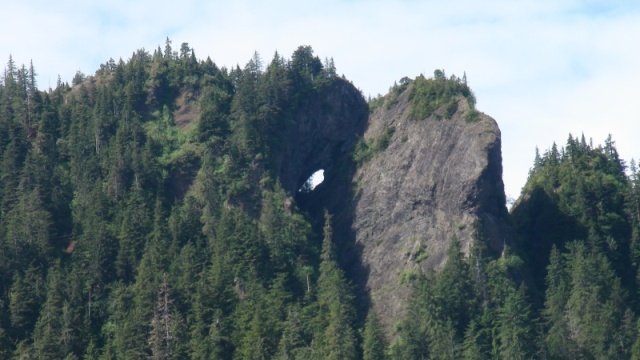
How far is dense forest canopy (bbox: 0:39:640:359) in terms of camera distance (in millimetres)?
123375

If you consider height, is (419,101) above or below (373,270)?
above

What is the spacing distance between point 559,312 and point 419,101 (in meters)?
32.3

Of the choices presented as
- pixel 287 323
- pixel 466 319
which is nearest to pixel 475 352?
pixel 466 319

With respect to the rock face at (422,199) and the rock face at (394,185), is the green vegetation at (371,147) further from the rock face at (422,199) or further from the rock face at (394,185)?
the rock face at (422,199)

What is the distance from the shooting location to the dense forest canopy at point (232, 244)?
405 feet

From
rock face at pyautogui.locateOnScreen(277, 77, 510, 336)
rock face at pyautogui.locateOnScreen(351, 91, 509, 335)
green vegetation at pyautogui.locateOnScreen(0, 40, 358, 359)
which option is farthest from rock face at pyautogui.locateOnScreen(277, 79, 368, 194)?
rock face at pyautogui.locateOnScreen(351, 91, 509, 335)

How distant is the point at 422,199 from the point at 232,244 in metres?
19.5

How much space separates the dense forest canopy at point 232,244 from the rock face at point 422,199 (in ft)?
6.84

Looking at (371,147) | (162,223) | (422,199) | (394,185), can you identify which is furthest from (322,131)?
(162,223)

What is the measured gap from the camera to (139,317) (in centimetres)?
12600

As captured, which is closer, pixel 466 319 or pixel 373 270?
pixel 466 319

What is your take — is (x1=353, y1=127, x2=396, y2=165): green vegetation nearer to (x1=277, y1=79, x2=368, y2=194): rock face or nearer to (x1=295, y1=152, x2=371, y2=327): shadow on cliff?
(x1=295, y1=152, x2=371, y2=327): shadow on cliff

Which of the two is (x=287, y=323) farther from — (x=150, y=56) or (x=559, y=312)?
(x=150, y=56)

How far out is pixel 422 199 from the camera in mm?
141500
